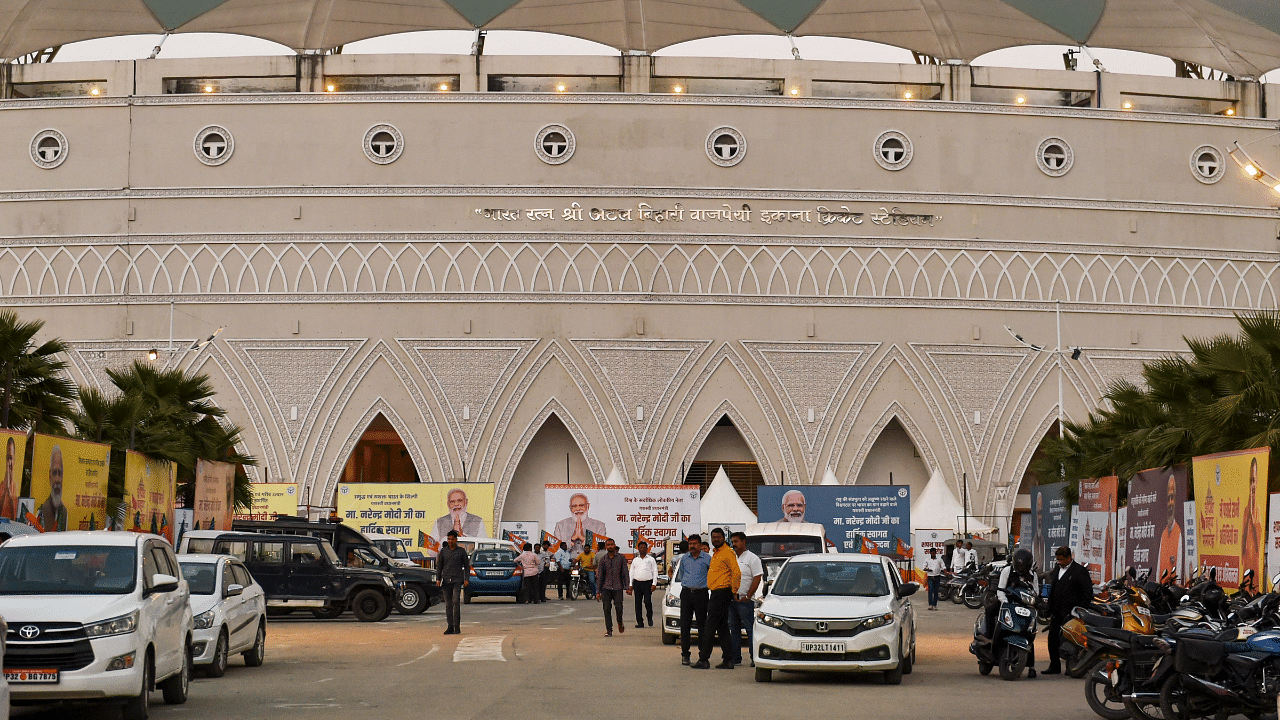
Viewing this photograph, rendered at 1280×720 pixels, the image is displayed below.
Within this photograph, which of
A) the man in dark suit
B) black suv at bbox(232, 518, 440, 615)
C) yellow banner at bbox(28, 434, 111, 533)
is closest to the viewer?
the man in dark suit

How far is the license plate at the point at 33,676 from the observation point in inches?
388

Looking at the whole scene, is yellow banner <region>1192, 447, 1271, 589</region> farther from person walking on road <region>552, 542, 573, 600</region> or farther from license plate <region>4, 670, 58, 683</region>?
person walking on road <region>552, 542, 573, 600</region>

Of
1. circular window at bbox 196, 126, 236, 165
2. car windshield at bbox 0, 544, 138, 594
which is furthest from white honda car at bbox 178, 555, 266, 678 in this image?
circular window at bbox 196, 126, 236, 165

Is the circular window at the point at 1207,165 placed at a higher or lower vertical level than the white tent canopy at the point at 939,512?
higher

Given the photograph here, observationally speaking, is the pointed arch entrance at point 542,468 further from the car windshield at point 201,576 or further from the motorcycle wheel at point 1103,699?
the motorcycle wheel at point 1103,699

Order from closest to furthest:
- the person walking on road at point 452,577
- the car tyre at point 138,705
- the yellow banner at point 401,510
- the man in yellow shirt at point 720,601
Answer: the car tyre at point 138,705 → the man in yellow shirt at point 720,601 → the person walking on road at point 452,577 → the yellow banner at point 401,510

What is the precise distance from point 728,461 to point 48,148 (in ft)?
73.1

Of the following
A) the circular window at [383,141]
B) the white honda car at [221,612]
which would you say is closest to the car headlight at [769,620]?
the white honda car at [221,612]

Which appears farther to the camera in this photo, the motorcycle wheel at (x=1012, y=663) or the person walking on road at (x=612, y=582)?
the person walking on road at (x=612, y=582)

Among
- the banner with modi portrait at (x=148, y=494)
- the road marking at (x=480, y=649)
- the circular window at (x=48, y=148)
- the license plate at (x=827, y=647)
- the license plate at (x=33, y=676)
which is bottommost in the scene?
the road marking at (x=480, y=649)

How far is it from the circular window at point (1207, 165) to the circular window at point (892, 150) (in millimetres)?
9070

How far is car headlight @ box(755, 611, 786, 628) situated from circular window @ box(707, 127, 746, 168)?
1259 inches

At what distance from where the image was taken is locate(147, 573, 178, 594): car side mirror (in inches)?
431

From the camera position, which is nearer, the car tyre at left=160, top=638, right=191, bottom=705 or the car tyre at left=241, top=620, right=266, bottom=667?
the car tyre at left=160, top=638, right=191, bottom=705
